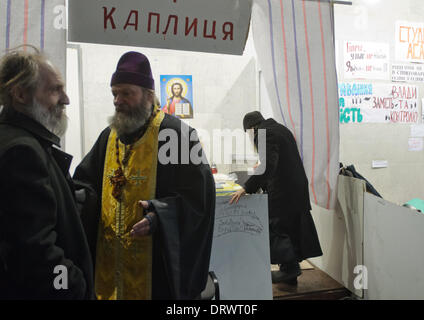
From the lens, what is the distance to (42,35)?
1.49 meters

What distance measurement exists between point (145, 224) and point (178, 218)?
15cm

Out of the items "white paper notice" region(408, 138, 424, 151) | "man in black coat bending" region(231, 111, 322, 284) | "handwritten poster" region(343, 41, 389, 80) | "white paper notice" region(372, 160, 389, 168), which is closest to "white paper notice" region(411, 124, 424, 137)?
"white paper notice" region(408, 138, 424, 151)

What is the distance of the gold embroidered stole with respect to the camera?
1388 millimetres

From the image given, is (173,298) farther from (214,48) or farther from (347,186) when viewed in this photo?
(347,186)

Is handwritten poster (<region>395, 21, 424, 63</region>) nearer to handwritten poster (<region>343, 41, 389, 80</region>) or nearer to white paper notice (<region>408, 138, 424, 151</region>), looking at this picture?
handwritten poster (<region>343, 41, 389, 80</region>)

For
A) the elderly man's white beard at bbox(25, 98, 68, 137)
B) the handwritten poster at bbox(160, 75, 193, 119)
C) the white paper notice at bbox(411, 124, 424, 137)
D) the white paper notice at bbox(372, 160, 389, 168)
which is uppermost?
the handwritten poster at bbox(160, 75, 193, 119)

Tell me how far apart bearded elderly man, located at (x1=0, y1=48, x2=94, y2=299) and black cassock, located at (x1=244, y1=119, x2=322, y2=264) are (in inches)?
69.3

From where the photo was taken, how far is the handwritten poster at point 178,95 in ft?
13.2

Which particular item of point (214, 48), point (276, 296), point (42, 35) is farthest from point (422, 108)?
point (42, 35)

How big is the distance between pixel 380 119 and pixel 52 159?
354 centimetres

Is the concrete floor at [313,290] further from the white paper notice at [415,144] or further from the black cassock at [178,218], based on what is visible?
the white paper notice at [415,144]

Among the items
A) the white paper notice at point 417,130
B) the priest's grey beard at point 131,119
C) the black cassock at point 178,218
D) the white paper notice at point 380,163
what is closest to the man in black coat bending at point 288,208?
the black cassock at point 178,218

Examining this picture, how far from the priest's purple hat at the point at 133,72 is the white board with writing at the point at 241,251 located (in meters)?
1.10

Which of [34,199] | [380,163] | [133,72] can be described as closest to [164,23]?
[133,72]
